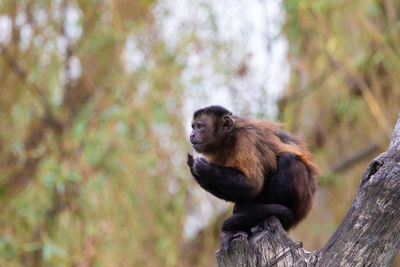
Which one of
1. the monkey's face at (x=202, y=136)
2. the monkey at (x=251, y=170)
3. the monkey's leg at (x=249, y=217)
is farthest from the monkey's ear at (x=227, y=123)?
the monkey's leg at (x=249, y=217)

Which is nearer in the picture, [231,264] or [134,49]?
[231,264]

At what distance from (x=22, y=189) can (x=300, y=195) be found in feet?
16.1

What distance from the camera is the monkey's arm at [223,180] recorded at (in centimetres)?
409

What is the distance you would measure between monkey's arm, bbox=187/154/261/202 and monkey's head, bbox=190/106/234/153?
0.56 meters

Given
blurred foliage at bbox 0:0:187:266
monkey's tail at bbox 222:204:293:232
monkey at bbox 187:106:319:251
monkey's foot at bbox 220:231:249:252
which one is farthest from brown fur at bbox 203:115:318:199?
blurred foliage at bbox 0:0:187:266

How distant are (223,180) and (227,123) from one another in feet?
2.26

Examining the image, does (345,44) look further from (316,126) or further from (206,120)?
(206,120)

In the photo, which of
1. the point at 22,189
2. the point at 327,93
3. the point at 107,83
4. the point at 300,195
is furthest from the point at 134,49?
the point at 300,195

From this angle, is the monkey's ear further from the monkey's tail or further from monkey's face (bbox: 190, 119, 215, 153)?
the monkey's tail

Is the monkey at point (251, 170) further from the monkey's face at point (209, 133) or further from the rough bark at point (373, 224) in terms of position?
the rough bark at point (373, 224)

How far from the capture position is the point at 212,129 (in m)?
4.69

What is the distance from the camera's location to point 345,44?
8.15 m

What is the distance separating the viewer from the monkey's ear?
464 cm

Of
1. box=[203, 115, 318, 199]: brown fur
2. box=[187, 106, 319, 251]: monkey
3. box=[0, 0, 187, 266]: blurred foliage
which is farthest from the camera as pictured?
box=[0, 0, 187, 266]: blurred foliage
